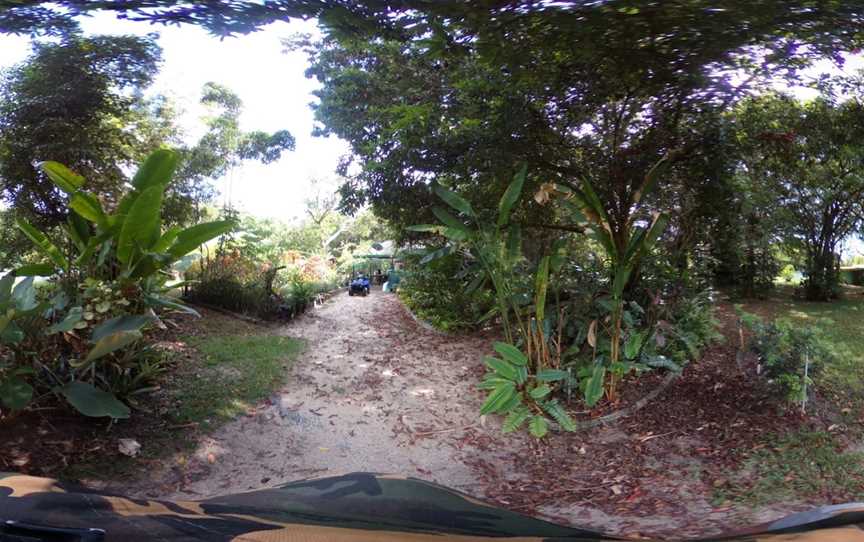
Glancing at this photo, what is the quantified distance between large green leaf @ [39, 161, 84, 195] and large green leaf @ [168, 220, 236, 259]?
0.30m

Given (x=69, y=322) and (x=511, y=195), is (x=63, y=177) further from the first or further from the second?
(x=511, y=195)

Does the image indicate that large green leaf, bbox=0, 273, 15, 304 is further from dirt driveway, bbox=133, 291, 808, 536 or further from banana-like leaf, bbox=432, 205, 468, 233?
banana-like leaf, bbox=432, 205, 468, 233

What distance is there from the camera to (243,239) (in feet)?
4.08

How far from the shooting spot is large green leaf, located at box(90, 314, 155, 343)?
142cm

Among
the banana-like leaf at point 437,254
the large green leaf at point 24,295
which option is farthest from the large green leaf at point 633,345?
the large green leaf at point 24,295

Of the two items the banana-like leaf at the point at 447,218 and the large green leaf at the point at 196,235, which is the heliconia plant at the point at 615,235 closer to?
the banana-like leaf at the point at 447,218

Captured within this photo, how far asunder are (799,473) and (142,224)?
2107 millimetres

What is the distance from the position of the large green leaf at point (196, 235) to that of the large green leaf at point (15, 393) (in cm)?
56

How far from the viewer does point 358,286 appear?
1.93 m

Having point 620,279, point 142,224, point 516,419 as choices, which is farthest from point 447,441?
point 620,279

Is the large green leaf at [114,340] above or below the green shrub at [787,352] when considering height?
above

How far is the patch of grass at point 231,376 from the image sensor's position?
4.02 ft

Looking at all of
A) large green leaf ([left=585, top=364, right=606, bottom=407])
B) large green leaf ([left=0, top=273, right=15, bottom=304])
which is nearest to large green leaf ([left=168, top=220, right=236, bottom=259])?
large green leaf ([left=0, top=273, right=15, bottom=304])

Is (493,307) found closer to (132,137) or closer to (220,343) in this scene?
(220,343)
